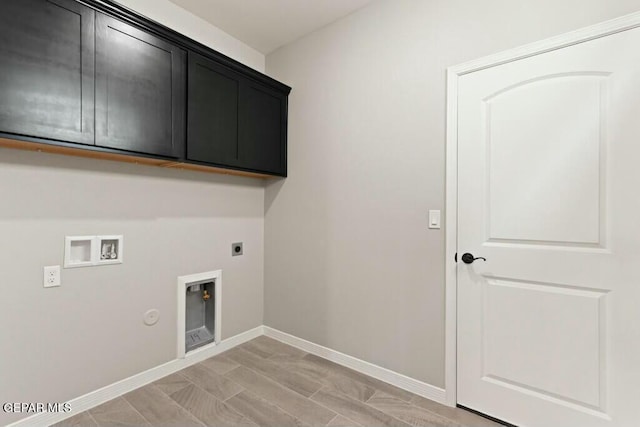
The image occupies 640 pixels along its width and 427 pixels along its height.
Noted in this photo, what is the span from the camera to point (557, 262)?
1579 mm

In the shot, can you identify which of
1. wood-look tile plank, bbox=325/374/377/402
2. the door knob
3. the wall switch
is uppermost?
the wall switch

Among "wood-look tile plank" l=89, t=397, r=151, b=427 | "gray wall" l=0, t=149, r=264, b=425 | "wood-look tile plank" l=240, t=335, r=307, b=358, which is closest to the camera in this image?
"gray wall" l=0, t=149, r=264, b=425

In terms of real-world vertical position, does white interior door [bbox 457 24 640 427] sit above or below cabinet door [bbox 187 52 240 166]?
below

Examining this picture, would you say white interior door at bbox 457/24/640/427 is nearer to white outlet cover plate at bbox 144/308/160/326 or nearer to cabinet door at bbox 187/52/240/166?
cabinet door at bbox 187/52/240/166

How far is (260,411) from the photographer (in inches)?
72.5

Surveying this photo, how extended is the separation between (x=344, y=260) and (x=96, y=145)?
1.80 m

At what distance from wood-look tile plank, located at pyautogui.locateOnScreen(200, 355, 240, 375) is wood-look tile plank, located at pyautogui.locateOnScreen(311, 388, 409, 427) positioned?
0.76 metres

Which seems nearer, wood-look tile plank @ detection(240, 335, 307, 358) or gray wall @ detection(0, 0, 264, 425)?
gray wall @ detection(0, 0, 264, 425)

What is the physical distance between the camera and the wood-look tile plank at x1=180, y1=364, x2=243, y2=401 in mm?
2023

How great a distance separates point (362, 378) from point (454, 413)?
2.10ft

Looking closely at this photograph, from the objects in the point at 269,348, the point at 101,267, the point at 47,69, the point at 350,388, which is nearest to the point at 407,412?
the point at 350,388

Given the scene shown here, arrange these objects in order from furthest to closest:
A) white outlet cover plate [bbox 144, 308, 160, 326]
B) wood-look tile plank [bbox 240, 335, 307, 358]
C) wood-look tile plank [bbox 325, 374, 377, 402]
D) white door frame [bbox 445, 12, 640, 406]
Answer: wood-look tile plank [bbox 240, 335, 307, 358]
white outlet cover plate [bbox 144, 308, 160, 326]
wood-look tile plank [bbox 325, 374, 377, 402]
white door frame [bbox 445, 12, 640, 406]

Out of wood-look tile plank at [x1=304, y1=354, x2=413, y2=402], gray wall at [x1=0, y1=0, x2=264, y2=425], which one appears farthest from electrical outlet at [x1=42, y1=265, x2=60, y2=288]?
wood-look tile plank at [x1=304, y1=354, x2=413, y2=402]

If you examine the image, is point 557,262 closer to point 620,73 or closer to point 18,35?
point 620,73
